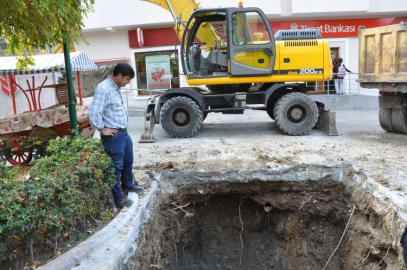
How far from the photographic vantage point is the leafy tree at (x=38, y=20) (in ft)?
11.8

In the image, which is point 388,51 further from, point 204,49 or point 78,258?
point 78,258

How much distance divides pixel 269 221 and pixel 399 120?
14.2 ft

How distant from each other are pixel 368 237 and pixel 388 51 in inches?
180

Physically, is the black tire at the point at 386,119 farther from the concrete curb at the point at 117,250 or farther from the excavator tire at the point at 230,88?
the concrete curb at the point at 117,250

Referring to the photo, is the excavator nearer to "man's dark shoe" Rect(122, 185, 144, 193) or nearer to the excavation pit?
the excavation pit

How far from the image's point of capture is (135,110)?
15242 millimetres

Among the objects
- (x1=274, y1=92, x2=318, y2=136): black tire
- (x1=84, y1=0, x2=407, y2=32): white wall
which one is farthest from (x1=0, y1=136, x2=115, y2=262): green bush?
(x1=84, y1=0, x2=407, y2=32): white wall

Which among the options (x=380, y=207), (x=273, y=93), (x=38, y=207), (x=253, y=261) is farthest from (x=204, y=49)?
(x=38, y=207)

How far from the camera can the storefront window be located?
1645 centimetres

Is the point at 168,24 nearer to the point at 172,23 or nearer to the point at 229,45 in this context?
the point at 172,23

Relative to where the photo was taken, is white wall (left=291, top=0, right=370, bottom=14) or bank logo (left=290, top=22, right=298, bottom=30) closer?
white wall (left=291, top=0, right=370, bottom=14)

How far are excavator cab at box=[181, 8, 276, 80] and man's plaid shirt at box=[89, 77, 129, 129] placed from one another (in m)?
4.65

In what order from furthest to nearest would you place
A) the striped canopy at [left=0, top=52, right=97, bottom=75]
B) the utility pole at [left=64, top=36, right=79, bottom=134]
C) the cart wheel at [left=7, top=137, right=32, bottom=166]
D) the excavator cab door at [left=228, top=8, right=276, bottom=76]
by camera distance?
the striped canopy at [left=0, top=52, right=97, bottom=75] < the excavator cab door at [left=228, top=8, right=276, bottom=76] < the cart wheel at [left=7, top=137, right=32, bottom=166] < the utility pole at [left=64, top=36, right=79, bottom=134]

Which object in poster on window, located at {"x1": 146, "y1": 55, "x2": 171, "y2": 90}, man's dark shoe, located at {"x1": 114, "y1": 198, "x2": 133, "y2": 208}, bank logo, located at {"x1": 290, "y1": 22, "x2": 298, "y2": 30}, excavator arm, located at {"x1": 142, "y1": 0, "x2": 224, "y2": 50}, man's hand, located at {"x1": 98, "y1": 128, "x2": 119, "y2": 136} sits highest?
bank logo, located at {"x1": 290, "y1": 22, "x2": 298, "y2": 30}
